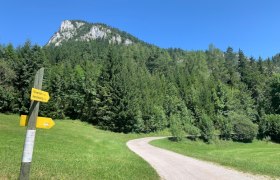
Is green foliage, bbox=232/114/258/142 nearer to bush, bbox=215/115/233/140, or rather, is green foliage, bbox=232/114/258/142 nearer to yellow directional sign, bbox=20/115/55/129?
bush, bbox=215/115/233/140

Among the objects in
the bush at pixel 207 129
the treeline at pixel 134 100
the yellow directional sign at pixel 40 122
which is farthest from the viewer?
the treeline at pixel 134 100

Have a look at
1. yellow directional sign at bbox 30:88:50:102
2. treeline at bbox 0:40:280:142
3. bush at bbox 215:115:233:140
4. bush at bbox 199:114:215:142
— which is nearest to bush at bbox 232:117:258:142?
treeline at bbox 0:40:280:142

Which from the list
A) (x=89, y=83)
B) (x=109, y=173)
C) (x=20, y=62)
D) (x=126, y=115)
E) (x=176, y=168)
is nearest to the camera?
(x=109, y=173)

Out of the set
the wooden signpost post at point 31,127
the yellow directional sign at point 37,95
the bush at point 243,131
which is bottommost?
the bush at point 243,131

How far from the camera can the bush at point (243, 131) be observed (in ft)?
211

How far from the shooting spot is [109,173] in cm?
1597

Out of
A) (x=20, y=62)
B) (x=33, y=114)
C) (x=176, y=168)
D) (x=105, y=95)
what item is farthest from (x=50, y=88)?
(x=33, y=114)

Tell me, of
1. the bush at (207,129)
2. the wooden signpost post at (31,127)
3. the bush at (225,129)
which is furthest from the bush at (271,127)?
the wooden signpost post at (31,127)

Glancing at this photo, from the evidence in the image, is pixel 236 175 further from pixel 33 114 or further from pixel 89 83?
pixel 89 83

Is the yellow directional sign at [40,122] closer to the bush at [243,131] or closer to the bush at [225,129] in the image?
the bush at [225,129]

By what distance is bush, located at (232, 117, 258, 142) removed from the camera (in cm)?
6431

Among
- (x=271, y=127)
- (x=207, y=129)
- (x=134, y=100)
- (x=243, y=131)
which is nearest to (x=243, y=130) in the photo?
(x=243, y=131)

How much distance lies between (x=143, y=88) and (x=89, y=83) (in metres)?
15.2

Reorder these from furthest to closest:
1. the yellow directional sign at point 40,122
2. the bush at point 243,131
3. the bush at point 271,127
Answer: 1. the bush at point 271,127
2. the bush at point 243,131
3. the yellow directional sign at point 40,122
